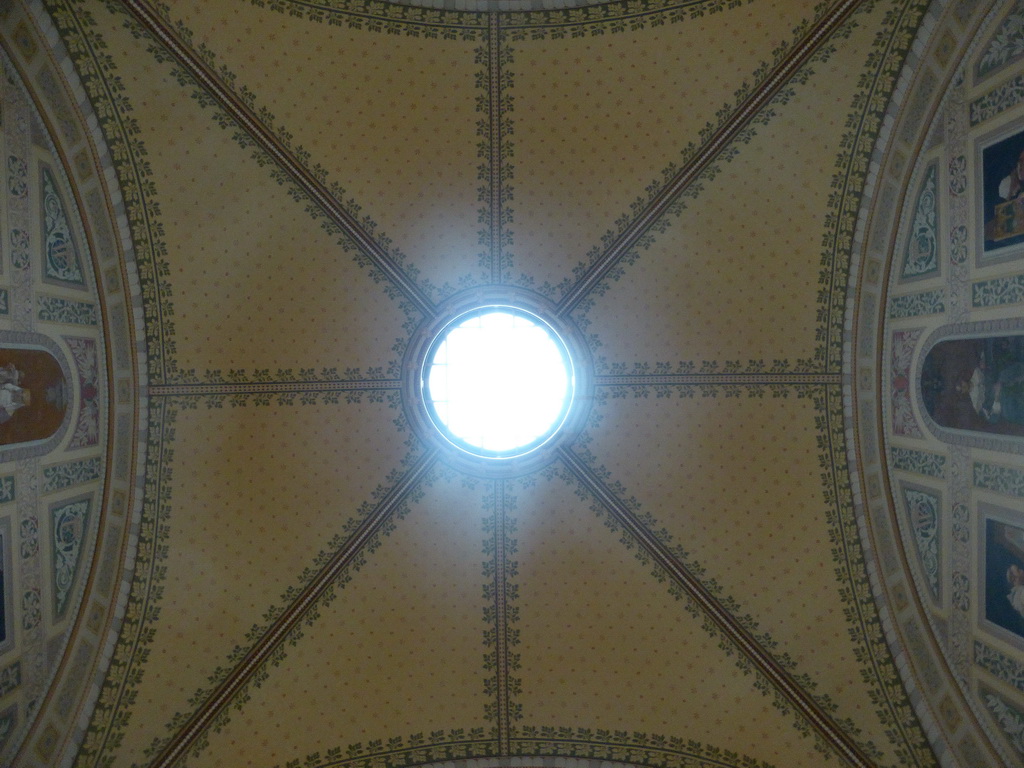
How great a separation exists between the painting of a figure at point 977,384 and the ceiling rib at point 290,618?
489 centimetres

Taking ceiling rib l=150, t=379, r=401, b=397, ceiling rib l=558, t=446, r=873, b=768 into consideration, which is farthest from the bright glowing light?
ceiling rib l=558, t=446, r=873, b=768

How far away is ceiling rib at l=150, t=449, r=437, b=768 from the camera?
8.15 meters

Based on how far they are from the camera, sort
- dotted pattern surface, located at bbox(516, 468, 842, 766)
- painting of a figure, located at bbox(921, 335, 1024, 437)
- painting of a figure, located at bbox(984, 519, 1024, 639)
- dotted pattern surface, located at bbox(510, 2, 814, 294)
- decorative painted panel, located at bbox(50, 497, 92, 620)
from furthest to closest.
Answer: dotted pattern surface, located at bbox(516, 468, 842, 766) < dotted pattern surface, located at bbox(510, 2, 814, 294) < decorative painted panel, located at bbox(50, 497, 92, 620) < painting of a figure, located at bbox(984, 519, 1024, 639) < painting of a figure, located at bbox(921, 335, 1024, 437)

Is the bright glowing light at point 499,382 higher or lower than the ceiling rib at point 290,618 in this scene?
higher

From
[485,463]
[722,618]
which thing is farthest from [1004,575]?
[485,463]

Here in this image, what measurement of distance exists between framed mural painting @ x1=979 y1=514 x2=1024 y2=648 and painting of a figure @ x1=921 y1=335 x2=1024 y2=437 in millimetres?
743

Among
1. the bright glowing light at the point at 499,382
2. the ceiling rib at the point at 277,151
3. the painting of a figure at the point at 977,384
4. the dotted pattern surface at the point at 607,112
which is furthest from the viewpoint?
the bright glowing light at the point at 499,382

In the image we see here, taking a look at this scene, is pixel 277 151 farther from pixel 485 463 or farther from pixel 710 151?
pixel 710 151

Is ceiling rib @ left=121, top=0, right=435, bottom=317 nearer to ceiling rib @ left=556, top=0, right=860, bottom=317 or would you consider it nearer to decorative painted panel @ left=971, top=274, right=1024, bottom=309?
ceiling rib @ left=556, top=0, right=860, bottom=317

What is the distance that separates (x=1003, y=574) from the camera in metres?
6.86

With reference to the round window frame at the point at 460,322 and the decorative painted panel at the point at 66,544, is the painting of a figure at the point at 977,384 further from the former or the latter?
the decorative painted panel at the point at 66,544

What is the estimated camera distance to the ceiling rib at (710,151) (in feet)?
24.1

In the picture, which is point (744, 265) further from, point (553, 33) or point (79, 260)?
point (79, 260)

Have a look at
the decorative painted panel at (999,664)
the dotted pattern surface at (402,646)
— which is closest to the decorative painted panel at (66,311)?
the dotted pattern surface at (402,646)
